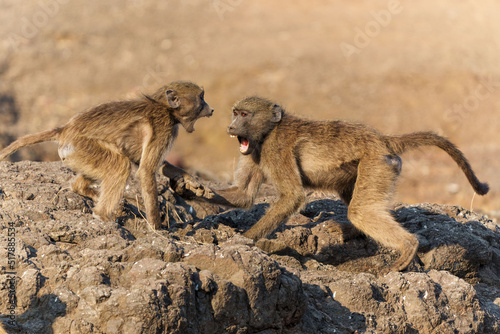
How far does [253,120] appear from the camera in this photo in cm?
601

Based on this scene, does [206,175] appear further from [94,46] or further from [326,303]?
[94,46]

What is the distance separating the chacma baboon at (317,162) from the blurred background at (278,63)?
25.9ft

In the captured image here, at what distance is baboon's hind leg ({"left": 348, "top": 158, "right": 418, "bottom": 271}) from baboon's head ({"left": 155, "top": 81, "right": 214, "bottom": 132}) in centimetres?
166

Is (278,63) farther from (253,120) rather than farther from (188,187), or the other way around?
(188,187)

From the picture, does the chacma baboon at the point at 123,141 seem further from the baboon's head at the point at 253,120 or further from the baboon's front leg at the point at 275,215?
the baboon's front leg at the point at 275,215

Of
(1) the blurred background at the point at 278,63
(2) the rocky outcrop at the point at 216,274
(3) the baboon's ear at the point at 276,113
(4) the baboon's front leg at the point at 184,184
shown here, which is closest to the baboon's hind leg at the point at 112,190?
(2) the rocky outcrop at the point at 216,274

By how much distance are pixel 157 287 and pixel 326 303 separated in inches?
57.8

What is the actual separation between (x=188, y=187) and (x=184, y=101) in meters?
0.84

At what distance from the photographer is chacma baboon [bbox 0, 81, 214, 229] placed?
5.48 m

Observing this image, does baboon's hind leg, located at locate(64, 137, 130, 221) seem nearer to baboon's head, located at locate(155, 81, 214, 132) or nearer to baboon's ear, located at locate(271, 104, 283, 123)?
baboon's head, located at locate(155, 81, 214, 132)

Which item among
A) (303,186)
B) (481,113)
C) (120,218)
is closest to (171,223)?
(120,218)

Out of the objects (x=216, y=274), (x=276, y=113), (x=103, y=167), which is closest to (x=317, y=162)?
(x=276, y=113)

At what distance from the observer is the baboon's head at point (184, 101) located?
596 centimetres

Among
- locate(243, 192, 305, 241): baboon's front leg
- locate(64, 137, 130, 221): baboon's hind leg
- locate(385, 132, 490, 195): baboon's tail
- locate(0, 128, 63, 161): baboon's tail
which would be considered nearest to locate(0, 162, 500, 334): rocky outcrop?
locate(243, 192, 305, 241): baboon's front leg
